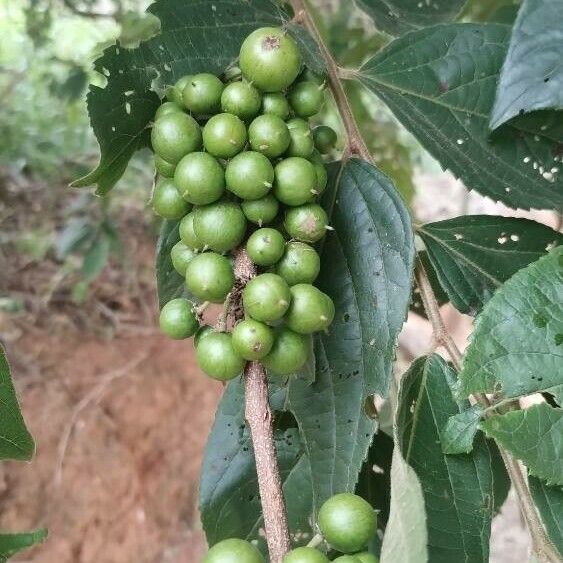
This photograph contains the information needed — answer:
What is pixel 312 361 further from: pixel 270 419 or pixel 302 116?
pixel 302 116

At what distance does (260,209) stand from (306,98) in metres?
0.15

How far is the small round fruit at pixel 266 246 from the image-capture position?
65 centimetres

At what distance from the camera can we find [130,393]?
→ 8.27ft

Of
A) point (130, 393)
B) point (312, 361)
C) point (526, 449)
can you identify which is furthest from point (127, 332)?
point (526, 449)

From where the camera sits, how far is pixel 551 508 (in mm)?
675

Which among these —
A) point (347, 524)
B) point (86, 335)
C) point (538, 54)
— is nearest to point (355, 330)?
point (347, 524)

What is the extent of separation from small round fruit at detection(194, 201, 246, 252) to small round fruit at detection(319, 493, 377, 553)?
27cm

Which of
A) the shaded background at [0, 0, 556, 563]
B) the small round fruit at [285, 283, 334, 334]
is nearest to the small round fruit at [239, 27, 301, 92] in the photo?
Answer: the small round fruit at [285, 283, 334, 334]

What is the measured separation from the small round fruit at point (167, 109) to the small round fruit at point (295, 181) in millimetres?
138

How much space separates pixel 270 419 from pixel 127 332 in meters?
2.13

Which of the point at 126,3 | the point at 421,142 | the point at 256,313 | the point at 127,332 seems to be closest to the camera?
the point at 256,313

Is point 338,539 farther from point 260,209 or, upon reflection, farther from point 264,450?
point 260,209

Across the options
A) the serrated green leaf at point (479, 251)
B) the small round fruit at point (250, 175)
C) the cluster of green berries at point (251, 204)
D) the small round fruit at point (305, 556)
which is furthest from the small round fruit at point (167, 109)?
the small round fruit at point (305, 556)

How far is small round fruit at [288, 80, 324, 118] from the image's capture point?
0.73m
